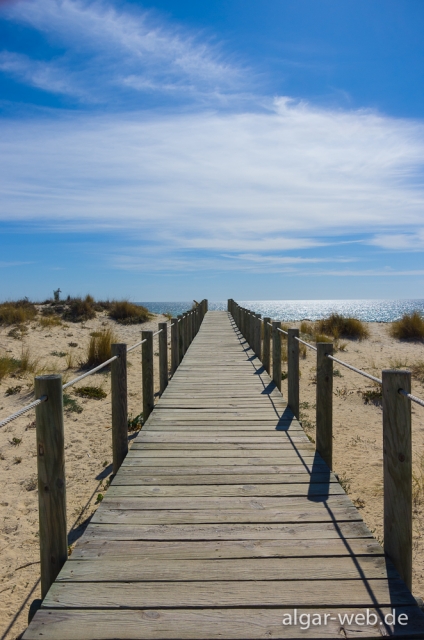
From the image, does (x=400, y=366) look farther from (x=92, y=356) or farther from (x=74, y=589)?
(x=74, y=589)

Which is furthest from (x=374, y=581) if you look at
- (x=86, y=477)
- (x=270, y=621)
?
(x=86, y=477)

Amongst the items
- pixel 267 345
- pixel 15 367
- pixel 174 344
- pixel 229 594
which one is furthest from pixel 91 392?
pixel 229 594

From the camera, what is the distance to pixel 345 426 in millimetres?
8125

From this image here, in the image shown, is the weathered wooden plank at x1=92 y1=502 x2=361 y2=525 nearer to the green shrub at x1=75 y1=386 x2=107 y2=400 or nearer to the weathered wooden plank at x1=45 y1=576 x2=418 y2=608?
the weathered wooden plank at x1=45 y1=576 x2=418 y2=608

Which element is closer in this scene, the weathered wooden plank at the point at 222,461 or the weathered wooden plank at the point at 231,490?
the weathered wooden plank at the point at 231,490

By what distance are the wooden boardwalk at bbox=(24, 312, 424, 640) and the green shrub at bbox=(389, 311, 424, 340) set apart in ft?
48.3

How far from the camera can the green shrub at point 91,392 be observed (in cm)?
951

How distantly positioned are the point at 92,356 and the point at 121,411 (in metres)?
8.17

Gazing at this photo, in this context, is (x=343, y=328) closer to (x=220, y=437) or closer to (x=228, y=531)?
(x=220, y=437)

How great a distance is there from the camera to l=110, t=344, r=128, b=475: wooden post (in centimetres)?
454

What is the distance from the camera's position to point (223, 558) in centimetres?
280

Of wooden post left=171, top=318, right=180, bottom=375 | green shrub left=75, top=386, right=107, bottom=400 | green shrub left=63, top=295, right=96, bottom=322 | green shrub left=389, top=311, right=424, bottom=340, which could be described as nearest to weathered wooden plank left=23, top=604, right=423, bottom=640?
wooden post left=171, top=318, right=180, bottom=375

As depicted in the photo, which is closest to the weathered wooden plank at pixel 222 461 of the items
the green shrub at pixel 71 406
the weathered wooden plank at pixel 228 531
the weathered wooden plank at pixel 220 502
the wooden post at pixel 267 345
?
the weathered wooden plank at pixel 220 502

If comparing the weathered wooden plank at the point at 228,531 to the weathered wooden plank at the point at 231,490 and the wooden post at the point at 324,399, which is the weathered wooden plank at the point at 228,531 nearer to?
the weathered wooden plank at the point at 231,490
